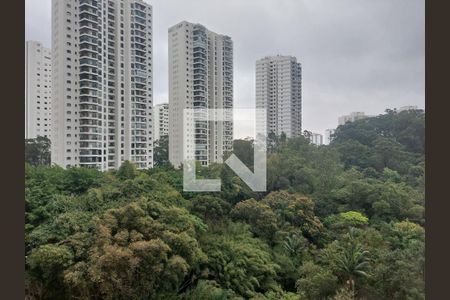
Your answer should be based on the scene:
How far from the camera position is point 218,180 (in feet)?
16.0

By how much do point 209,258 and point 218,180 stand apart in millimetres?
1231

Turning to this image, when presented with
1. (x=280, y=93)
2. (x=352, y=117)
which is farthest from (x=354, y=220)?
(x=280, y=93)

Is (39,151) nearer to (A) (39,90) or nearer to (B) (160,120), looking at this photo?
(A) (39,90)

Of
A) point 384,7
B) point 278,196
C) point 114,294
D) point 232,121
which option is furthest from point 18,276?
point 384,7

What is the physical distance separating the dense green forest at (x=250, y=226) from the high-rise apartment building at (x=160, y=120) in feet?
1.07

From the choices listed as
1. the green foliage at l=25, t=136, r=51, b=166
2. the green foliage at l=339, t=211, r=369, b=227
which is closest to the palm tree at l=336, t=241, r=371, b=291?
the green foliage at l=339, t=211, r=369, b=227

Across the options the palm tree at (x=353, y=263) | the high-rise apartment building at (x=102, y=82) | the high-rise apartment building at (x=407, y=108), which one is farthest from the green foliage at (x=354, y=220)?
the high-rise apartment building at (x=102, y=82)

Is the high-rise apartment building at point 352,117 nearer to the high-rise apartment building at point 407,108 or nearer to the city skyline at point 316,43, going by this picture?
the city skyline at point 316,43

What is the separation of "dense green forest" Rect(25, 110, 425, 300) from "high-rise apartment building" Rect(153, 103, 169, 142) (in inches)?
12.8

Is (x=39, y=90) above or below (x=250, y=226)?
above

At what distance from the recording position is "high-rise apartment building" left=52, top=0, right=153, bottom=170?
15.4ft

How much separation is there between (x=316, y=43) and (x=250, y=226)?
3.18 metres

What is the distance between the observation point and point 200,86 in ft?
16.1

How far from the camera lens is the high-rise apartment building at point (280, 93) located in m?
4.68
